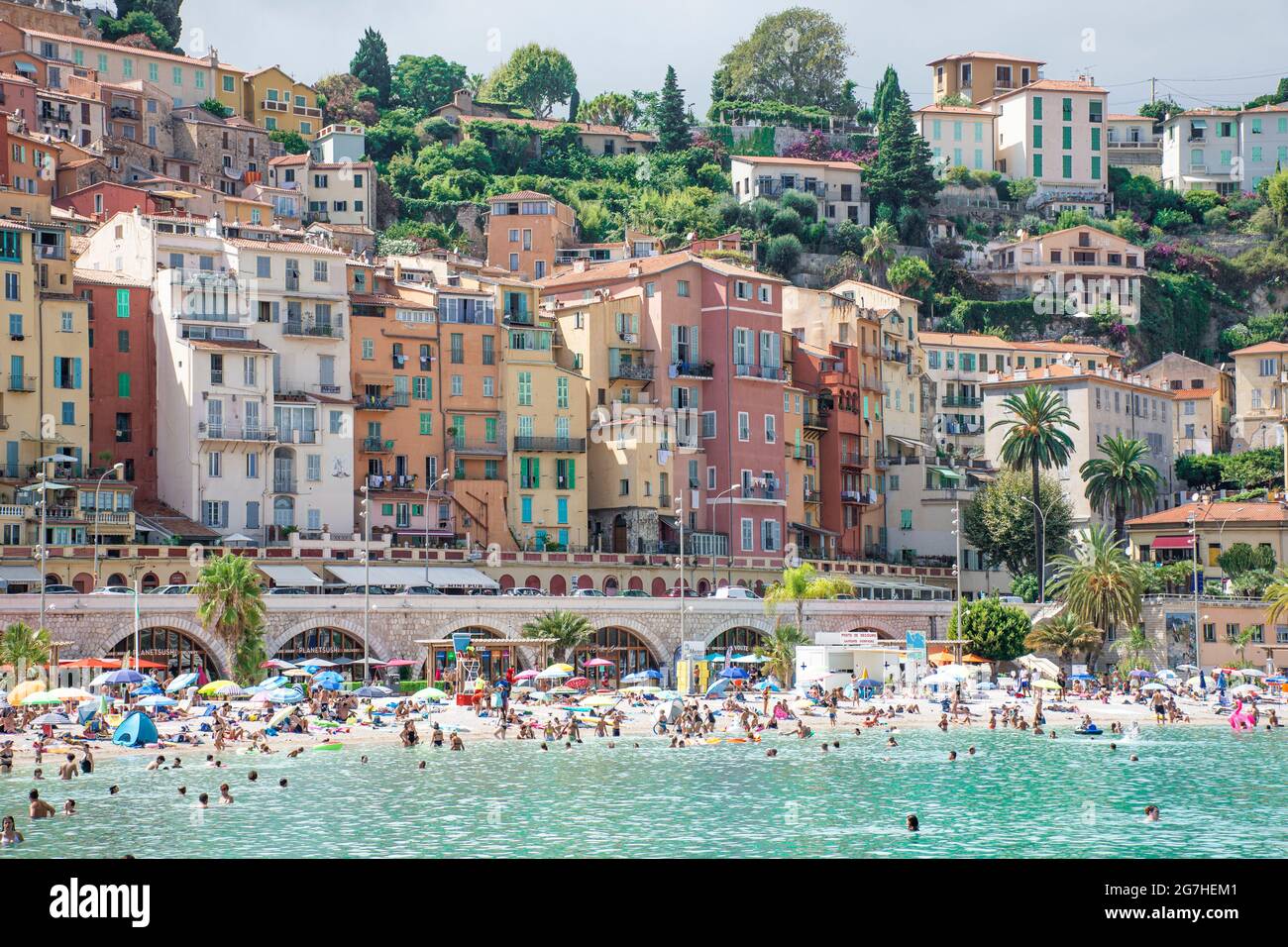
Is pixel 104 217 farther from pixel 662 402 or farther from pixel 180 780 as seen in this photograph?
pixel 180 780

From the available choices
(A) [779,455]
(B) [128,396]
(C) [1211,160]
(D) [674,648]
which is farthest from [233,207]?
(C) [1211,160]

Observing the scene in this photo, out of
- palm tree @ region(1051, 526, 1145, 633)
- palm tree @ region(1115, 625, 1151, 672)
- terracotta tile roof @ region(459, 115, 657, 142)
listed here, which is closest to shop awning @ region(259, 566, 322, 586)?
palm tree @ region(1051, 526, 1145, 633)

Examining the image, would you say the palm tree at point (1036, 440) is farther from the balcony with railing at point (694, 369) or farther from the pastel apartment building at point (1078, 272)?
the pastel apartment building at point (1078, 272)

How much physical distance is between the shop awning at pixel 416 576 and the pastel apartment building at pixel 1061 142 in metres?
89.4

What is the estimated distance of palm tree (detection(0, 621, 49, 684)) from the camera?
63.4 m

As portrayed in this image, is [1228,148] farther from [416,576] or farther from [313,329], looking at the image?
[416,576]

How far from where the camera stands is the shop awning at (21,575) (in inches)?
2894

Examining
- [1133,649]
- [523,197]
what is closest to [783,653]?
[1133,649]

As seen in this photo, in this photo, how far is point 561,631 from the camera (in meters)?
79.6

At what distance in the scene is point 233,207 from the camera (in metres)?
122

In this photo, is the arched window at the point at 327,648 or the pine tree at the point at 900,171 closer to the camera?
the arched window at the point at 327,648

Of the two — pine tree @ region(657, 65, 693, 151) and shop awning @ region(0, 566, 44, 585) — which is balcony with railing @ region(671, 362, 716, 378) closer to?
shop awning @ region(0, 566, 44, 585)

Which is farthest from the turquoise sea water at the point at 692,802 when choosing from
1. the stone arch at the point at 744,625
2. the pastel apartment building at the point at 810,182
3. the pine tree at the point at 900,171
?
the pine tree at the point at 900,171

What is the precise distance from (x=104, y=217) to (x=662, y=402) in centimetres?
3544
